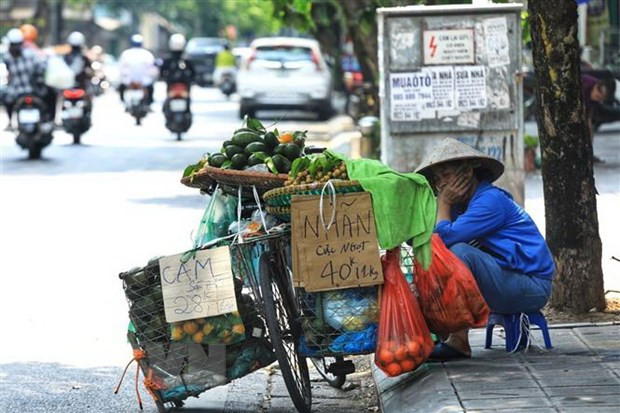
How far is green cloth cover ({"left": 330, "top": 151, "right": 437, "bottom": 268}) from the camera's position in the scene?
630 cm

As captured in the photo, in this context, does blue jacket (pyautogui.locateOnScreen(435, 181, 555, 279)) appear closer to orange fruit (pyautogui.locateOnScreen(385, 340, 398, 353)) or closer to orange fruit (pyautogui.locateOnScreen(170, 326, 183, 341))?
orange fruit (pyautogui.locateOnScreen(385, 340, 398, 353))

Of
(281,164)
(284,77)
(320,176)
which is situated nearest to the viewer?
(320,176)

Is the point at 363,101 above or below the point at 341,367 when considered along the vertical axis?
above

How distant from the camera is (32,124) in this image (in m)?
19.8

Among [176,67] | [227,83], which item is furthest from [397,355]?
[227,83]

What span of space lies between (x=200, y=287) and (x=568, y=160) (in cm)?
260

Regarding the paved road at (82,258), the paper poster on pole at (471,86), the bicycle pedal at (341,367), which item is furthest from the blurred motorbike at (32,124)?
the bicycle pedal at (341,367)

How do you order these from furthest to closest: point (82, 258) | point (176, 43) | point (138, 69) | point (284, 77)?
point (284, 77) → point (138, 69) → point (176, 43) → point (82, 258)

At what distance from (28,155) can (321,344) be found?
592 inches

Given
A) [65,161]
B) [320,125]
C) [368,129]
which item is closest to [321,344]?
[368,129]

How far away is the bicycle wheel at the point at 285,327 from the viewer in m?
6.27

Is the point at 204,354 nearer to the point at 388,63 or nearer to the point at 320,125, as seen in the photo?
the point at 388,63

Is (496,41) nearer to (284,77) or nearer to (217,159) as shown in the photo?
(217,159)

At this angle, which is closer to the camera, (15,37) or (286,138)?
(286,138)
